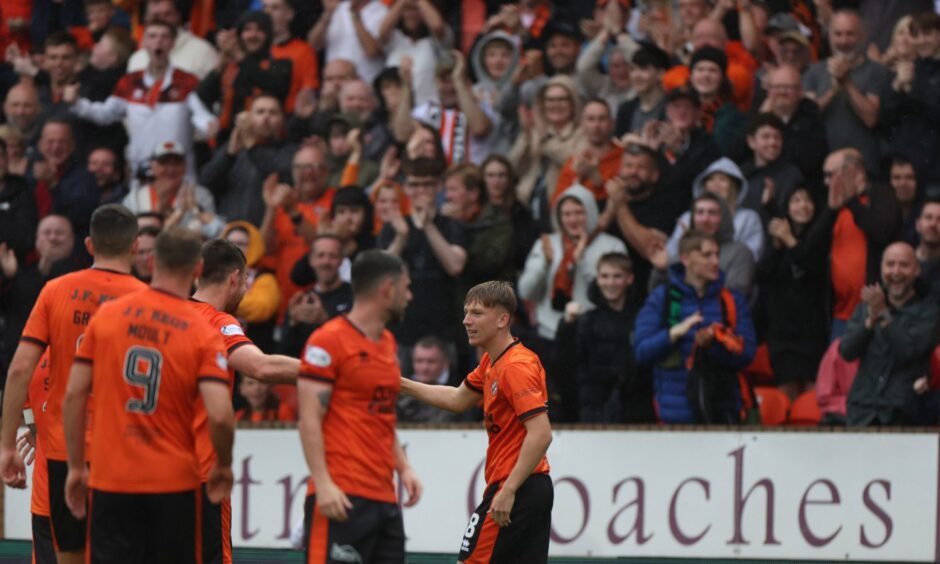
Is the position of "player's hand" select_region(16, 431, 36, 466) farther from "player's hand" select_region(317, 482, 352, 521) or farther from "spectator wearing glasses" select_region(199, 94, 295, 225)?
"spectator wearing glasses" select_region(199, 94, 295, 225)

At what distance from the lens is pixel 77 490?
7707 mm

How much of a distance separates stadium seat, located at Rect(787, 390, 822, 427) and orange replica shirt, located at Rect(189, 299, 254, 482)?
6015 mm

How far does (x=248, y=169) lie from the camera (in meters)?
15.8

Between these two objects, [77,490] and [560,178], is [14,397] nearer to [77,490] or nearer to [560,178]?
[77,490]

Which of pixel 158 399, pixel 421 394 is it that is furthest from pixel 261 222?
pixel 158 399

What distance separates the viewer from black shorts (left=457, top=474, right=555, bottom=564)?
349 inches

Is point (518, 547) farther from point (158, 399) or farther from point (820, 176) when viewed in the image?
point (820, 176)

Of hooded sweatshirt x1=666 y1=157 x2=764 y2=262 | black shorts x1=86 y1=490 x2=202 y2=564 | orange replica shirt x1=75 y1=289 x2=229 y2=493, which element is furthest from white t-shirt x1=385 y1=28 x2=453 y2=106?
black shorts x1=86 y1=490 x2=202 y2=564

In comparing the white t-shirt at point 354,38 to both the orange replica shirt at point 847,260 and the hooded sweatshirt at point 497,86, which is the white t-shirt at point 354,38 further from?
the orange replica shirt at point 847,260

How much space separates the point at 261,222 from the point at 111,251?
724cm

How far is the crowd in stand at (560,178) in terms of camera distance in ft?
43.5

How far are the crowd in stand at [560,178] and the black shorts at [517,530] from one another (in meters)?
4.17

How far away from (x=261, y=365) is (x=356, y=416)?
4.74 feet

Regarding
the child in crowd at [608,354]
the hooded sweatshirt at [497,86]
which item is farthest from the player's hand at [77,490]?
the hooded sweatshirt at [497,86]
